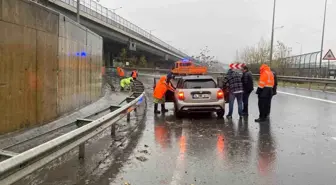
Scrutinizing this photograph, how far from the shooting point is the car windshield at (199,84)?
38.4ft

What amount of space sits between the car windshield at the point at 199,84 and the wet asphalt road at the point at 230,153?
3.75 ft

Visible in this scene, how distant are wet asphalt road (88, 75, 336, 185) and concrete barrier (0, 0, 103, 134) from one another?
2.55m

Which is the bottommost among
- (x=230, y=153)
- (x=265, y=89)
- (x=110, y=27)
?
(x=230, y=153)

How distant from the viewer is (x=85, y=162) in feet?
20.0

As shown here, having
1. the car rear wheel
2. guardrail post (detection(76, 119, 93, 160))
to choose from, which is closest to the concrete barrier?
guardrail post (detection(76, 119, 93, 160))

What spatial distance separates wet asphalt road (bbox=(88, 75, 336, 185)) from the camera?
5285mm

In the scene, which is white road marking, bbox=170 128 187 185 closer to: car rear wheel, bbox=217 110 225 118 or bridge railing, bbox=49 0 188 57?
car rear wheel, bbox=217 110 225 118

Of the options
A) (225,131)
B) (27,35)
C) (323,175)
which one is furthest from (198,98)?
(323,175)

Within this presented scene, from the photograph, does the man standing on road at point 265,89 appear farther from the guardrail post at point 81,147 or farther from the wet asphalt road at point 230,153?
the guardrail post at point 81,147

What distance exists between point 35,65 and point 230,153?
4.92 m

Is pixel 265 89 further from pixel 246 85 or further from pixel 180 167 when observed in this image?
pixel 180 167

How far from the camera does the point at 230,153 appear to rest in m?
6.85

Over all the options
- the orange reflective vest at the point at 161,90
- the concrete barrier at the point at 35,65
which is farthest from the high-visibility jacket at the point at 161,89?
the concrete barrier at the point at 35,65

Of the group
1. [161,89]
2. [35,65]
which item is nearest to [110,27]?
[161,89]
